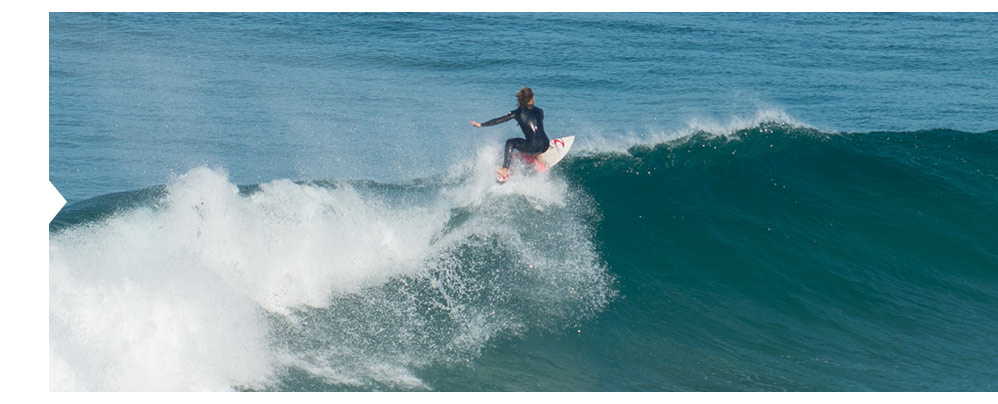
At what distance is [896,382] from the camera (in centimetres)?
757

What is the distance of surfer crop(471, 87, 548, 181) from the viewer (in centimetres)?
929

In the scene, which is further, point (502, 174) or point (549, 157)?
point (549, 157)

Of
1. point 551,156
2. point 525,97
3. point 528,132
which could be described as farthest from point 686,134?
point 525,97

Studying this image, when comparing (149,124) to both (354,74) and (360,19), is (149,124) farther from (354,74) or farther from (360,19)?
(360,19)

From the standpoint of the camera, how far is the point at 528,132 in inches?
376

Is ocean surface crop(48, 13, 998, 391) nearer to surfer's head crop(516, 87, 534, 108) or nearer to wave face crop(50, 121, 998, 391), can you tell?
wave face crop(50, 121, 998, 391)

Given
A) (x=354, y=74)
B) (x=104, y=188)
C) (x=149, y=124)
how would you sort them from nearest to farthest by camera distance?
(x=104, y=188) → (x=149, y=124) → (x=354, y=74)

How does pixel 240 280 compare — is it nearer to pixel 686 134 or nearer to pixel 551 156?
pixel 551 156

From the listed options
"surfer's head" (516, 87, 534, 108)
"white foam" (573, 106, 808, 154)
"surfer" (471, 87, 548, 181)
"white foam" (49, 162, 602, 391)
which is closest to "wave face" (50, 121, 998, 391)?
"white foam" (49, 162, 602, 391)

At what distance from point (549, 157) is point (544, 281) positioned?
226 centimetres

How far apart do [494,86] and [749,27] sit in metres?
9.78

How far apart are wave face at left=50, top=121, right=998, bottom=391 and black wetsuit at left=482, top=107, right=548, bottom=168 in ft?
1.86

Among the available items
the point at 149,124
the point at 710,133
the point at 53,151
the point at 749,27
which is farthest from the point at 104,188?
the point at 749,27

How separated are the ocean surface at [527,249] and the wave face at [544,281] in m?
0.03
